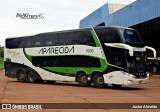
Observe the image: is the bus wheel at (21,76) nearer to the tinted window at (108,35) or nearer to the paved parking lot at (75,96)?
the paved parking lot at (75,96)

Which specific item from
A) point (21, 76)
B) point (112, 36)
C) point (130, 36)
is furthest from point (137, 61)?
point (21, 76)

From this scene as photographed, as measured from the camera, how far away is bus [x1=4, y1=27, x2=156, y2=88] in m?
20.7

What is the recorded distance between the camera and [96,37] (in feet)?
71.3

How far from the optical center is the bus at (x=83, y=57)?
20656 mm

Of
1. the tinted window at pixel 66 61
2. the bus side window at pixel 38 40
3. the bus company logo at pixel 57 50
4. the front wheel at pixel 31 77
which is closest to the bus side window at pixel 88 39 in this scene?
the tinted window at pixel 66 61

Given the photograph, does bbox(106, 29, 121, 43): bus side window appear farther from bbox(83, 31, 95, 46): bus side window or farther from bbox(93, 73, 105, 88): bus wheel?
bbox(93, 73, 105, 88): bus wheel

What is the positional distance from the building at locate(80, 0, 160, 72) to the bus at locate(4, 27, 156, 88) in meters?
13.0

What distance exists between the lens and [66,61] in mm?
24000

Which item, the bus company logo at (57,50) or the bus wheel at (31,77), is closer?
the bus company logo at (57,50)

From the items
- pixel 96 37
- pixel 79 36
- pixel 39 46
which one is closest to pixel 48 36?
pixel 39 46

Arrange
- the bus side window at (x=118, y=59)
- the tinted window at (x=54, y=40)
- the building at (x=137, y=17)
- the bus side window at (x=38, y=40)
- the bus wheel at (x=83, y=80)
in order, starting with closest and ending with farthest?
the bus side window at (x=118, y=59)
the tinted window at (x=54, y=40)
the bus wheel at (x=83, y=80)
the bus side window at (x=38, y=40)
the building at (x=137, y=17)

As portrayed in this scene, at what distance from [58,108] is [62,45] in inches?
514

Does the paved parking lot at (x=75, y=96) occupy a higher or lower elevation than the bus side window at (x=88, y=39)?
lower

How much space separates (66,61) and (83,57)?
1695 millimetres
